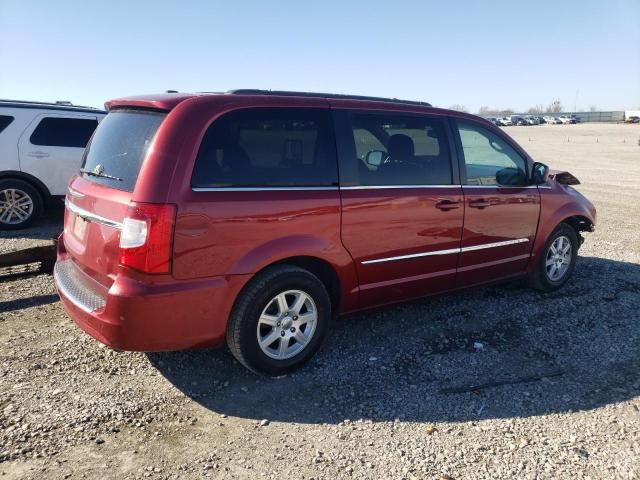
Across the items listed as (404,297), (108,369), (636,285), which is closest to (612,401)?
(404,297)

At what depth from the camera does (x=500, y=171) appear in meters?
4.89

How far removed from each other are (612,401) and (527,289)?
7.42 ft

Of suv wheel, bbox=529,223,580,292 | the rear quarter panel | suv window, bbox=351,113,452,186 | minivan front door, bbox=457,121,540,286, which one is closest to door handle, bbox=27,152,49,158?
the rear quarter panel

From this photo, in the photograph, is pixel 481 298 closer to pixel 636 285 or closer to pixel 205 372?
pixel 636 285

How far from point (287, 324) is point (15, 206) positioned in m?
6.17

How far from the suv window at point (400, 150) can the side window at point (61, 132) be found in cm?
586

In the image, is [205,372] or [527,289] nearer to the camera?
[205,372]

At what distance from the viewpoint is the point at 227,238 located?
3240mm

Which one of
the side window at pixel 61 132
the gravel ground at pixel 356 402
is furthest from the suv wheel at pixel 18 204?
the gravel ground at pixel 356 402

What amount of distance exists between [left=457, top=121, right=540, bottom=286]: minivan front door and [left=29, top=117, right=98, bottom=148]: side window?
623 centimetres

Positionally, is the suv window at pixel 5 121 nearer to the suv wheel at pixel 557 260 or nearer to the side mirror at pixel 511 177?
the side mirror at pixel 511 177

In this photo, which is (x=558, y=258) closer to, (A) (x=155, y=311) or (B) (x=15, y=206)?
(A) (x=155, y=311)

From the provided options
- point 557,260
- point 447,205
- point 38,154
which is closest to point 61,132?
point 38,154

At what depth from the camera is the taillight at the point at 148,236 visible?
3000mm
